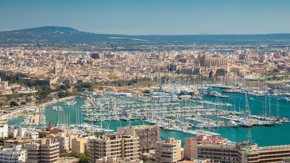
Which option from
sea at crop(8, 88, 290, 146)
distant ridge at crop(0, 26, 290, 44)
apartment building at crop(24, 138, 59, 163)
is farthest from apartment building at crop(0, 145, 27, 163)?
distant ridge at crop(0, 26, 290, 44)

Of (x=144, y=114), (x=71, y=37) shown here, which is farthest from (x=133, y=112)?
(x=71, y=37)

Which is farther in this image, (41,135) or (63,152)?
(41,135)

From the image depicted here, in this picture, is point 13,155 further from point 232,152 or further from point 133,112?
point 133,112

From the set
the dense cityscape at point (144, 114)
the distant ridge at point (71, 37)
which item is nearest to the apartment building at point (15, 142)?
the dense cityscape at point (144, 114)

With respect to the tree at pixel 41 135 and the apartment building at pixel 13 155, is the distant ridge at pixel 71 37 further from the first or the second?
the apartment building at pixel 13 155

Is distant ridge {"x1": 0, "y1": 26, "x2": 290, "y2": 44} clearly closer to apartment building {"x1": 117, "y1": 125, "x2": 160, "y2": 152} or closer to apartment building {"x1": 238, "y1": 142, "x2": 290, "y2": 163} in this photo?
apartment building {"x1": 117, "y1": 125, "x2": 160, "y2": 152}

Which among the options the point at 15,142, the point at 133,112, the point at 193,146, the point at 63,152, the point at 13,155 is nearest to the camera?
the point at 13,155
